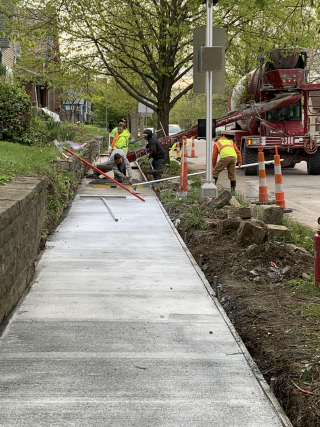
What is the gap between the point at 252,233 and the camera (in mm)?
7016

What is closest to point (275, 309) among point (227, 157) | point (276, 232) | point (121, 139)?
point (276, 232)

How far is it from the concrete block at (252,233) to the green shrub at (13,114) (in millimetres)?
7663

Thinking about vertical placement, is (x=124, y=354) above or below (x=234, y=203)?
below

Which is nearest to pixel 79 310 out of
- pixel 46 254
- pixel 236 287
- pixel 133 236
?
pixel 236 287

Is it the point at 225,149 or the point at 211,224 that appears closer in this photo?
the point at 211,224

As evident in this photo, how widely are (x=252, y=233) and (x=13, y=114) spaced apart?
26.2 feet

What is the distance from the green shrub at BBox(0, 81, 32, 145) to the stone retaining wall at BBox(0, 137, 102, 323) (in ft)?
22.6

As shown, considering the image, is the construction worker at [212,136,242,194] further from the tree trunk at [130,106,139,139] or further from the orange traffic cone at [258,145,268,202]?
the tree trunk at [130,106,139,139]

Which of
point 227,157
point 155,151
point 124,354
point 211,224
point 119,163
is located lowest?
point 124,354

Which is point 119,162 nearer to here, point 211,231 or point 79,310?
point 211,231

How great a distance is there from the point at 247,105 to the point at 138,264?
13.2m

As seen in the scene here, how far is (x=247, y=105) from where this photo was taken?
18828mm

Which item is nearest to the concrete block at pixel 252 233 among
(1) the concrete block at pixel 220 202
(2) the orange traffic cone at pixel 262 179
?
(1) the concrete block at pixel 220 202

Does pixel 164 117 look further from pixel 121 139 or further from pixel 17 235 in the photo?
pixel 17 235
